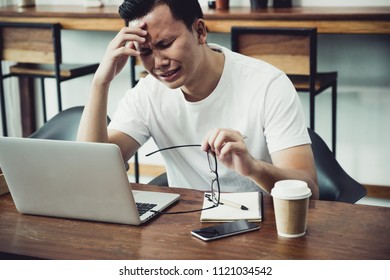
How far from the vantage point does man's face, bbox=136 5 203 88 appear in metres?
1.70

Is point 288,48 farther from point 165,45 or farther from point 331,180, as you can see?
point 165,45

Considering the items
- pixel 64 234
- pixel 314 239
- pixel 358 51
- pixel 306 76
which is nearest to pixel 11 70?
pixel 306 76

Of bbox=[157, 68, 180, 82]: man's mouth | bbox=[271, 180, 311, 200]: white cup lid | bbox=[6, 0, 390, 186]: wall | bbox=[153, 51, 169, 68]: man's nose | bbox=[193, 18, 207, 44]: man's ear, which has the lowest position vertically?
bbox=[6, 0, 390, 186]: wall

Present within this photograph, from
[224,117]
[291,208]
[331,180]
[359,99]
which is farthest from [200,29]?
[359,99]

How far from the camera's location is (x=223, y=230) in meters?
1.33

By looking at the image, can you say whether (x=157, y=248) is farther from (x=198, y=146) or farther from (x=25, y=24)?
(x=25, y=24)

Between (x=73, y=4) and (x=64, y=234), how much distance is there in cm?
290

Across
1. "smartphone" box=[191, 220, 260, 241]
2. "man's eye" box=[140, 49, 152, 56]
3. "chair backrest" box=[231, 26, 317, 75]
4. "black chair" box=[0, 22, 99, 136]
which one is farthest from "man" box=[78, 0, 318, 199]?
"black chair" box=[0, 22, 99, 136]

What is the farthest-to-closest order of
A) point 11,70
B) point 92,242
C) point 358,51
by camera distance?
1. point 11,70
2. point 358,51
3. point 92,242

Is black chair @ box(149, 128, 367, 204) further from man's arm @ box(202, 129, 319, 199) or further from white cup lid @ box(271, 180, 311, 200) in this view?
white cup lid @ box(271, 180, 311, 200)

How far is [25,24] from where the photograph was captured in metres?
3.46

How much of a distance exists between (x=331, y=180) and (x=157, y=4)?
734 millimetres

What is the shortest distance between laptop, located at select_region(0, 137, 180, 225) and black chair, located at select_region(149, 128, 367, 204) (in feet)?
2.01

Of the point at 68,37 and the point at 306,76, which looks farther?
the point at 68,37
